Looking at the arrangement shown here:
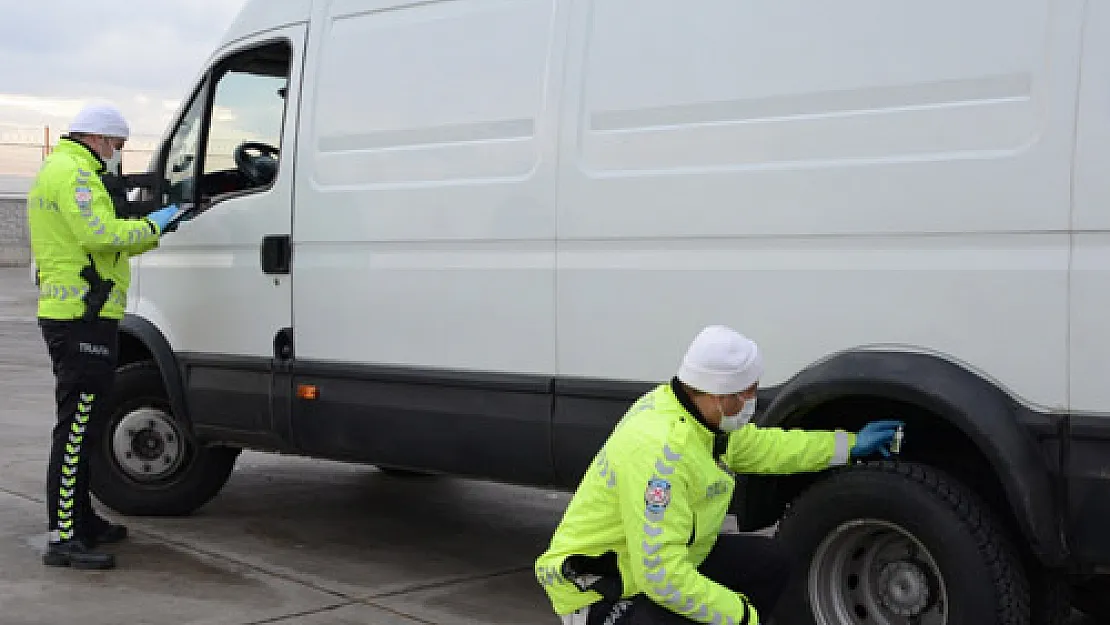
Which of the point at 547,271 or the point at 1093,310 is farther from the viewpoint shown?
the point at 547,271

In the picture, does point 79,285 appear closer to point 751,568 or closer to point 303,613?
point 303,613

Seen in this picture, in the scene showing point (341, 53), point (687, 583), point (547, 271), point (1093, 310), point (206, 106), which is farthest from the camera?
point (206, 106)

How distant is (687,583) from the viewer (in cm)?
326

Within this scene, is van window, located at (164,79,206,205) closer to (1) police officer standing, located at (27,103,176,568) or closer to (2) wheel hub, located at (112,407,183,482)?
(1) police officer standing, located at (27,103,176,568)

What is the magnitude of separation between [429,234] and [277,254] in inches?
35.0

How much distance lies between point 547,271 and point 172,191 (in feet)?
7.79

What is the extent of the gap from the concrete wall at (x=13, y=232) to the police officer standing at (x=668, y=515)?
2863 cm

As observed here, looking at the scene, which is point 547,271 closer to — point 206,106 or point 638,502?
point 638,502

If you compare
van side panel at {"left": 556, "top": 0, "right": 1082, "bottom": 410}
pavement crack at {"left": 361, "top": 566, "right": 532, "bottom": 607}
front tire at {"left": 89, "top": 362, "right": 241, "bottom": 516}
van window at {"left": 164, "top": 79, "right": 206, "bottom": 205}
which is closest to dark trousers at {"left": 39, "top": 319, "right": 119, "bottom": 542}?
front tire at {"left": 89, "top": 362, "right": 241, "bottom": 516}

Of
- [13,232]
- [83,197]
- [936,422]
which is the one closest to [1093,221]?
[936,422]

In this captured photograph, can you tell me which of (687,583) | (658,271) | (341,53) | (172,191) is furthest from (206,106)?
(687,583)

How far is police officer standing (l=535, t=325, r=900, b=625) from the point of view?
328 centimetres

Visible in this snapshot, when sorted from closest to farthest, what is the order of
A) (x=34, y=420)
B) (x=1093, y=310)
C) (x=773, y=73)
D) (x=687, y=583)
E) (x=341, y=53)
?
1. (x=687, y=583)
2. (x=1093, y=310)
3. (x=773, y=73)
4. (x=341, y=53)
5. (x=34, y=420)

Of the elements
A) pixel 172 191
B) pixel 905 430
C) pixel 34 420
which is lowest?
pixel 34 420
